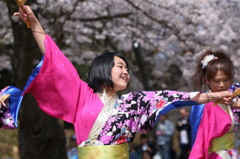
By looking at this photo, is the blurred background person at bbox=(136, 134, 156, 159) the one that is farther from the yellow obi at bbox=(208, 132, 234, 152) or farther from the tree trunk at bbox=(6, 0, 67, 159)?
the yellow obi at bbox=(208, 132, 234, 152)

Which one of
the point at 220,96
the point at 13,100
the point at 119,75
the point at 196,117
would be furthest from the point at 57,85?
the point at 196,117

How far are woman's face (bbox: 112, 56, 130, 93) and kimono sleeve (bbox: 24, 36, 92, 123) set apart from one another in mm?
228

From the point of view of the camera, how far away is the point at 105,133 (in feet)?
11.4

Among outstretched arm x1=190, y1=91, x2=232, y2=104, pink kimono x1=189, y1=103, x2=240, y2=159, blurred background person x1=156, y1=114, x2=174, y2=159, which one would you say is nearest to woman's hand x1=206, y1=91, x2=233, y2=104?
outstretched arm x1=190, y1=91, x2=232, y2=104

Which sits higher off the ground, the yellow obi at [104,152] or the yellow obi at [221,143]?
the yellow obi at [104,152]

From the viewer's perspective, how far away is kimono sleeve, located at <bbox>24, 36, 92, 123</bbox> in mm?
3576

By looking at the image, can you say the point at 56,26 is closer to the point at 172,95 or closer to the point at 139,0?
the point at 139,0

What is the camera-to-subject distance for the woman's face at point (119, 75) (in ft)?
11.8

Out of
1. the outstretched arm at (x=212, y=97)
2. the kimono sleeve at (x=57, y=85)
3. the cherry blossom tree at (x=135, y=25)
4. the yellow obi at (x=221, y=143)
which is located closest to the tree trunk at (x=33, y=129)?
the cherry blossom tree at (x=135, y=25)

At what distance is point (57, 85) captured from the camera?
11.8 ft

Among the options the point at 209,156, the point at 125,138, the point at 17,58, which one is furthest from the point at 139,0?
the point at 125,138

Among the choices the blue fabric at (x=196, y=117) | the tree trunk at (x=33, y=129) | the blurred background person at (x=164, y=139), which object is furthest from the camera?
the blurred background person at (x=164, y=139)

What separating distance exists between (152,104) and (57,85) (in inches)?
26.9

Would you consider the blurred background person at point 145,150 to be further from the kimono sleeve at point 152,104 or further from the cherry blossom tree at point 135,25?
the kimono sleeve at point 152,104
